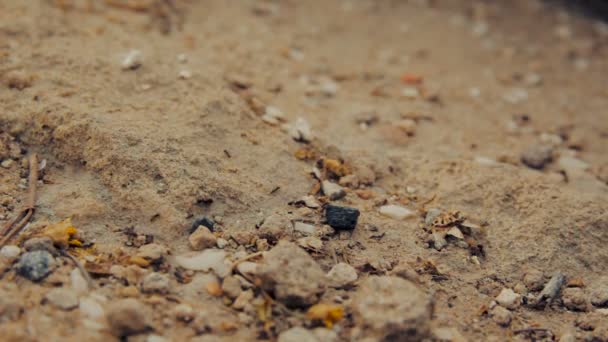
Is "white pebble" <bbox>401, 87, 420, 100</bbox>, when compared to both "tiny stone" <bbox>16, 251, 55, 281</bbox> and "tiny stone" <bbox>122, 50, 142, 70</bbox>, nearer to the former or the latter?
"tiny stone" <bbox>122, 50, 142, 70</bbox>

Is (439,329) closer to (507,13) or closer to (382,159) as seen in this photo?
(382,159)

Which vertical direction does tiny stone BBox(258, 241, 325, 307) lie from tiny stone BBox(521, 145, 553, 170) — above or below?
above

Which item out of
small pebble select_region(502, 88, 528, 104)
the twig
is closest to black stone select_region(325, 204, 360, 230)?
the twig

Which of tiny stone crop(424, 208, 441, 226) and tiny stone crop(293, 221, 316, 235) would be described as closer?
tiny stone crop(293, 221, 316, 235)

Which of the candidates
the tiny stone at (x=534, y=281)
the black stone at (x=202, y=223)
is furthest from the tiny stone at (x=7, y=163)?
the tiny stone at (x=534, y=281)

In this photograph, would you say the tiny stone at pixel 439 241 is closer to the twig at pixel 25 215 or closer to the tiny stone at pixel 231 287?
the tiny stone at pixel 231 287

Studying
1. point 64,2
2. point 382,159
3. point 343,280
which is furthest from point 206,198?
point 64,2
